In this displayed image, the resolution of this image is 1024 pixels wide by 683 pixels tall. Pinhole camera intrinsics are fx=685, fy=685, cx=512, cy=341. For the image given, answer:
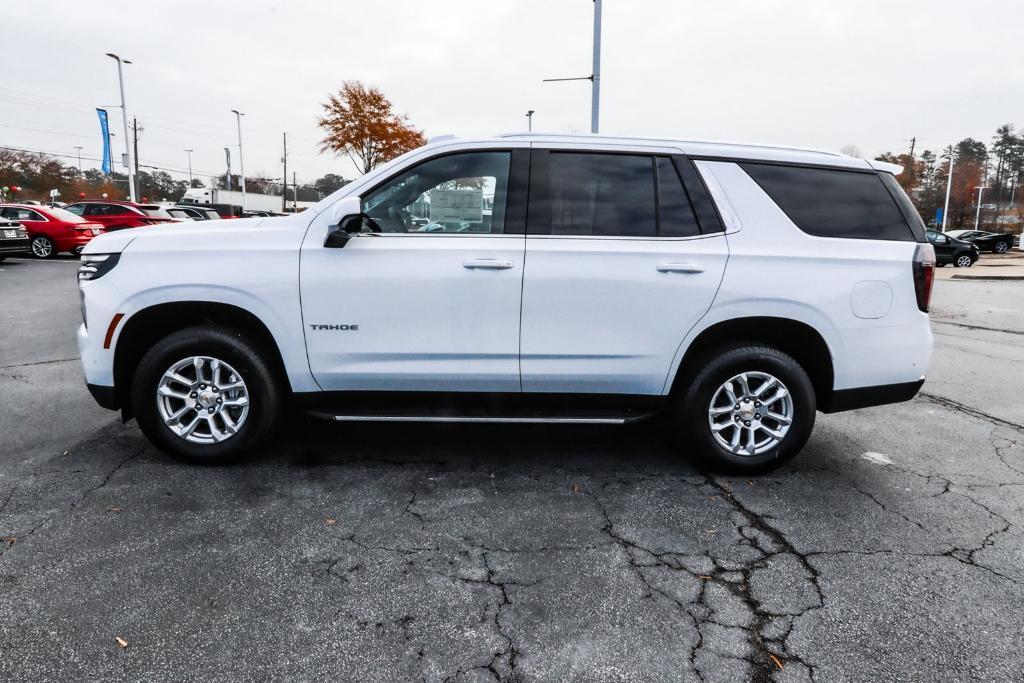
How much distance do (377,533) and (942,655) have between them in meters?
2.35

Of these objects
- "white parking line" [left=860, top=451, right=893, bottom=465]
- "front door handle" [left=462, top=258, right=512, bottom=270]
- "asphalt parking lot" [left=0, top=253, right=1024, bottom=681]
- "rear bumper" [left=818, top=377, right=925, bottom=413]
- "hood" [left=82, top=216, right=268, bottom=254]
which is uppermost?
"hood" [left=82, top=216, right=268, bottom=254]

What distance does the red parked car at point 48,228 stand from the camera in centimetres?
1922

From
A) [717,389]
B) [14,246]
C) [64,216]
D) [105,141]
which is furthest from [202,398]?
[105,141]

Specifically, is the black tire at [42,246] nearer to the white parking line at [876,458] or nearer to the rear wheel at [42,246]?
the rear wheel at [42,246]

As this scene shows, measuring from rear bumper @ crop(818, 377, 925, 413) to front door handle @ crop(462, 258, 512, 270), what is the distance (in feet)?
6.87

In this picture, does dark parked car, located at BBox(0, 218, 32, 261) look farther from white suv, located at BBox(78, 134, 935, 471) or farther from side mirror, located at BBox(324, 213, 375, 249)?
side mirror, located at BBox(324, 213, 375, 249)

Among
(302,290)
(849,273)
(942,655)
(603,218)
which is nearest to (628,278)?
(603,218)

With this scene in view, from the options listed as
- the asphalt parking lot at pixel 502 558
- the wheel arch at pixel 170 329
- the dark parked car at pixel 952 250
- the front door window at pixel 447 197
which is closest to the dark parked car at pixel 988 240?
the dark parked car at pixel 952 250

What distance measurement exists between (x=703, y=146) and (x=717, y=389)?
1449 millimetres

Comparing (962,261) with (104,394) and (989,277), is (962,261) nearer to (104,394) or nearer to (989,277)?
(989,277)

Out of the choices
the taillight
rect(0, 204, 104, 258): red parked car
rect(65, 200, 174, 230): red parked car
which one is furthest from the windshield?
the taillight

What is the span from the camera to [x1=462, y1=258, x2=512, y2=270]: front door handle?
3.82m

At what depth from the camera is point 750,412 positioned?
159 inches

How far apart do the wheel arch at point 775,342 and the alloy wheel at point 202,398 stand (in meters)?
2.58
